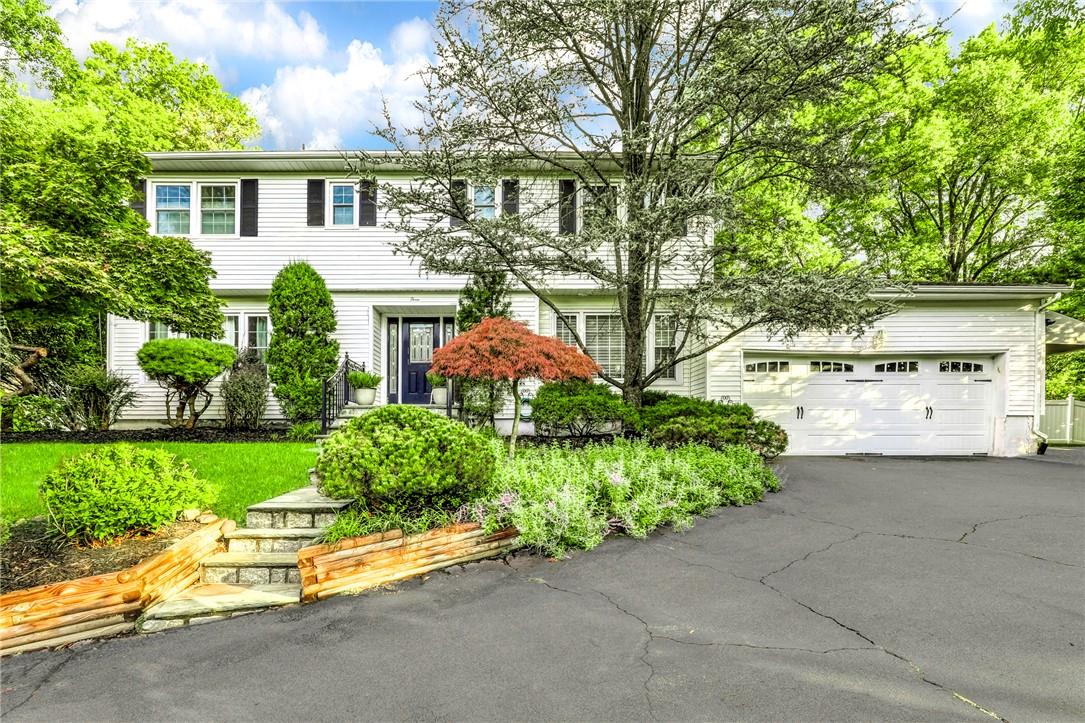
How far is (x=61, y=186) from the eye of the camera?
4004 millimetres

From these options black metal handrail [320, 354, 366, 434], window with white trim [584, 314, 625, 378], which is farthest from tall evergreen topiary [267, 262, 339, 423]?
window with white trim [584, 314, 625, 378]

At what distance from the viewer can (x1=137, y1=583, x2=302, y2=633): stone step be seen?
321 cm

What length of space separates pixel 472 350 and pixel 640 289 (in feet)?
10.5

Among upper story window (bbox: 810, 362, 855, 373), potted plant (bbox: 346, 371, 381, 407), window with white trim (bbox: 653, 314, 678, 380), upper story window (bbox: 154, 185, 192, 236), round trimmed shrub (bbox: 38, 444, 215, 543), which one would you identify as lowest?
round trimmed shrub (bbox: 38, 444, 215, 543)

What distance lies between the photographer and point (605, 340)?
11398 millimetres

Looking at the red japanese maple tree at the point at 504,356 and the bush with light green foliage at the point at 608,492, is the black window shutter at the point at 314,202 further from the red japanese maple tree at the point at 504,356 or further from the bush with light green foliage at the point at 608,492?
the bush with light green foliage at the point at 608,492

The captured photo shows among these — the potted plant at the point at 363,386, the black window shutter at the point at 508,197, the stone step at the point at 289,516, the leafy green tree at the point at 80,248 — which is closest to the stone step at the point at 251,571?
the stone step at the point at 289,516

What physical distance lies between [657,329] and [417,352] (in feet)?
18.2

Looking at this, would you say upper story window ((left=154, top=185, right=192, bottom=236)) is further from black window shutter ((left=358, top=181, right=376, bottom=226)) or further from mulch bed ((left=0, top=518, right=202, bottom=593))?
mulch bed ((left=0, top=518, right=202, bottom=593))

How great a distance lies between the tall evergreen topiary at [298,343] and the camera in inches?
403

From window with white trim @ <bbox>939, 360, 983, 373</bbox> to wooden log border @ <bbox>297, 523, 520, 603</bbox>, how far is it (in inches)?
433

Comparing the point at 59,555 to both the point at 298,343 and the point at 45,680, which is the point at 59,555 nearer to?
the point at 45,680

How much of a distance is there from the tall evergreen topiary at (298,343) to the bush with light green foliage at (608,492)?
5673 mm

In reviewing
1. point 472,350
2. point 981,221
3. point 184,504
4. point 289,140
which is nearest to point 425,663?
point 184,504
